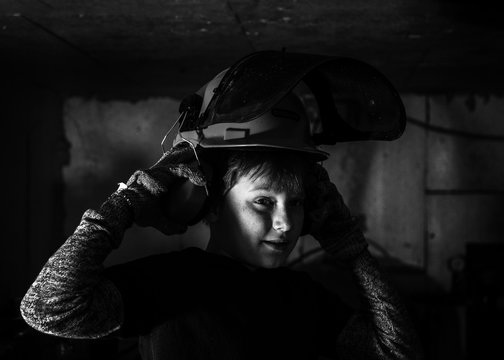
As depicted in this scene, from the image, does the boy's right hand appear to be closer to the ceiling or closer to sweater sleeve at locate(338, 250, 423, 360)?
sweater sleeve at locate(338, 250, 423, 360)

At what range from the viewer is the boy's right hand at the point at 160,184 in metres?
1.45

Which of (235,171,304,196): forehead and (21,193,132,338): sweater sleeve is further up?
(235,171,304,196): forehead

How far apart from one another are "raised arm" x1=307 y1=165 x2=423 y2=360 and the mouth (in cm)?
22

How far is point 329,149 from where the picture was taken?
4.55m

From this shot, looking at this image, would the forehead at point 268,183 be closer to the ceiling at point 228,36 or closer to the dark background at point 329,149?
the ceiling at point 228,36

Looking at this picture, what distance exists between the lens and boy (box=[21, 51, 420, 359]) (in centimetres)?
135

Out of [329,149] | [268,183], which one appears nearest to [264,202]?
[268,183]

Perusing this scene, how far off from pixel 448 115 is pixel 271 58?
130 inches

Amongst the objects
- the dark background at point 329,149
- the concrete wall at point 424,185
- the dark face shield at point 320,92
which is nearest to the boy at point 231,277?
the dark face shield at point 320,92

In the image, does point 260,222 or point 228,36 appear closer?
point 260,222

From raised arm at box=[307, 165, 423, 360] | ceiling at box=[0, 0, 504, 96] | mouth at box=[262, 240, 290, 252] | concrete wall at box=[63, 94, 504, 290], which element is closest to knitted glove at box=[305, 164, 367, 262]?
raised arm at box=[307, 165, 423, 360]

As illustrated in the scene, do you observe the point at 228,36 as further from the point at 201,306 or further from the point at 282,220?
the point at 201,306

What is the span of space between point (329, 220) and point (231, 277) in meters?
0.43

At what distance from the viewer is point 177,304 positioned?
59.4 inches
